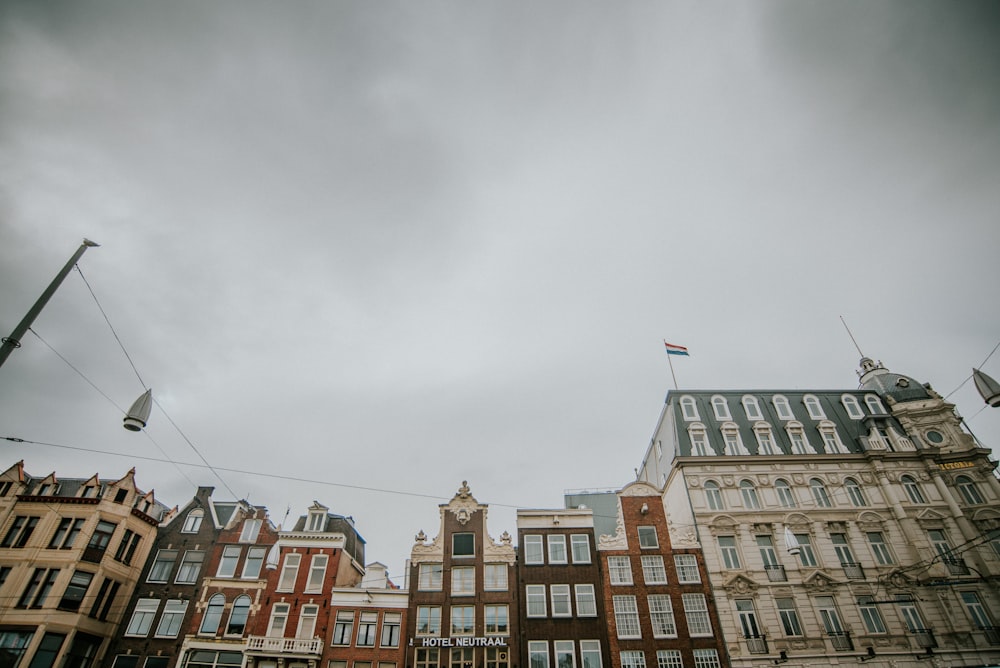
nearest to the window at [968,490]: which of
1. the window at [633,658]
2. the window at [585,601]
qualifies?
the window at [633,658]

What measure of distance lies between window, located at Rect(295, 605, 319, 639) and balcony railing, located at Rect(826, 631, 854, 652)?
35.0m

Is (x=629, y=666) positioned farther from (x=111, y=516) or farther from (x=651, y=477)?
(x=111, y=516)

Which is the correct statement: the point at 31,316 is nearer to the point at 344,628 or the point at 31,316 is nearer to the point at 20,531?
the point at 344,628

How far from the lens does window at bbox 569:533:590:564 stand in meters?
36.8

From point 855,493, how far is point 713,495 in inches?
445

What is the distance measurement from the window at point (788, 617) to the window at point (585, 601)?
12.4 metres

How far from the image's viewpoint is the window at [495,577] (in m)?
36.2

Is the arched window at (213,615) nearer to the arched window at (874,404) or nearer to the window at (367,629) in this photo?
the window at (367,629)

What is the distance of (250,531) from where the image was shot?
40625 mm

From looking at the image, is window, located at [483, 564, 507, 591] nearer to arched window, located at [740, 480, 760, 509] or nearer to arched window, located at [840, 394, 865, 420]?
arched window, located at [740, 480, 760, 509]

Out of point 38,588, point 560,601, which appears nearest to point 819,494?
point 560,601

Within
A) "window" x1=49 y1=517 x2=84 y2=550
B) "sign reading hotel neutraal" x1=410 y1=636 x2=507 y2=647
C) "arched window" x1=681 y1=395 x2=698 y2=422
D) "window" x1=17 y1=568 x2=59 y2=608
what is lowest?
"sign reading hotel neutraal" x1=410 y1=636 x2=507 y2=647

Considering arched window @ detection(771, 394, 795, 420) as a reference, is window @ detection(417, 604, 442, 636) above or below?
below

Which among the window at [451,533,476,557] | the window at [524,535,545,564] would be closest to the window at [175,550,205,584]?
the window at [451,533,476,557]
